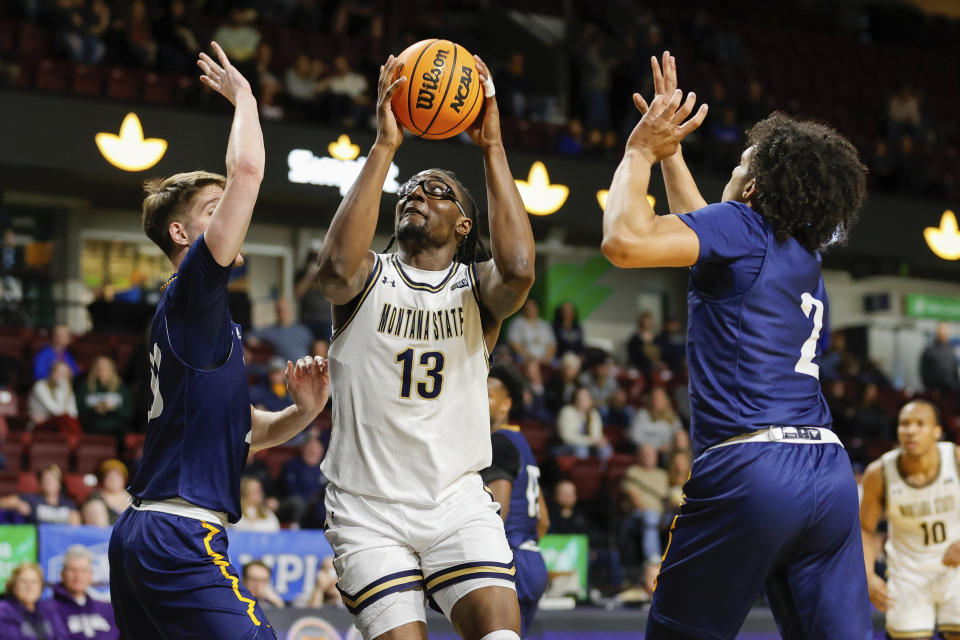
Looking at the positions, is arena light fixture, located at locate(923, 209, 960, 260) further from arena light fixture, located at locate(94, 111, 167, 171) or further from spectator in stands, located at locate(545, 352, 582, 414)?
arena light fixture, located at locate(94, 111, 167, 171)

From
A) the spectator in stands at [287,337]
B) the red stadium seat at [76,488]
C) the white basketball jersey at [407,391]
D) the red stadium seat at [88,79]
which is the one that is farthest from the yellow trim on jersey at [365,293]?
the red stadium seat at [88,79]

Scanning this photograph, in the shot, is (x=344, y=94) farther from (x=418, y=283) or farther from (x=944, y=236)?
(x=418, y=283)

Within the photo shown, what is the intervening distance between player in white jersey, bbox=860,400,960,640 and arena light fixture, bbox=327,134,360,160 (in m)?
8.97

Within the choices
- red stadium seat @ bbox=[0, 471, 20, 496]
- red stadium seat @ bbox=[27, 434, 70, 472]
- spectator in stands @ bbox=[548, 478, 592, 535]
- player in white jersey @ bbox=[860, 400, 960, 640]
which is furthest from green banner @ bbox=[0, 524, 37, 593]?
player in white jersey @ bbox=[860, 400, 960, 640]

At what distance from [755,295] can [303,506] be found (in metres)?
8.01

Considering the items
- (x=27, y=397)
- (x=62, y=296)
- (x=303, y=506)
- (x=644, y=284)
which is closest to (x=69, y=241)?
(x=62, y=296)

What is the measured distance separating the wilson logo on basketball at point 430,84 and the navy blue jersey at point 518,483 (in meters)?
2.27

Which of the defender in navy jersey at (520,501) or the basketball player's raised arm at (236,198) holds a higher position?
the basketball player's raised arm at (236,198)

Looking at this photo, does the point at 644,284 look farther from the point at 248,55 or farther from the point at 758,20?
the point at 248,55

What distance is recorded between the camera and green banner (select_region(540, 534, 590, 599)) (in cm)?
1098

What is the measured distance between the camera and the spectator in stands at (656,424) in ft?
47.7

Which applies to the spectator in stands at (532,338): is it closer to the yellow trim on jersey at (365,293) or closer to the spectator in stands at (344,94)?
the spectator in stands at (344,94)

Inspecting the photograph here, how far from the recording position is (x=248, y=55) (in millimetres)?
15453

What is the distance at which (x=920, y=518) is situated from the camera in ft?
24.8
